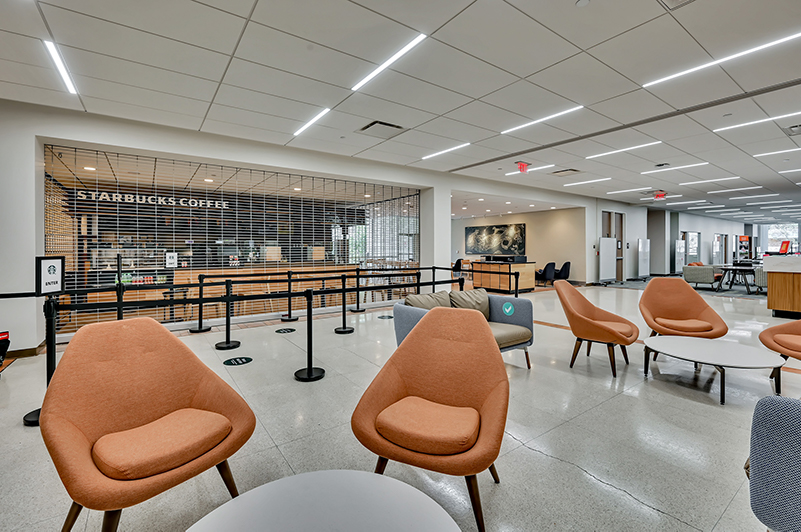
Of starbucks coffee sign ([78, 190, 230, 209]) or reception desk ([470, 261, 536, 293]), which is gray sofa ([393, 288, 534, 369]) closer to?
starbucks coffee sign ([78, 190, 230, 209])

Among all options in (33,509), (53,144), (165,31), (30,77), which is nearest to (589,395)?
(33,509)

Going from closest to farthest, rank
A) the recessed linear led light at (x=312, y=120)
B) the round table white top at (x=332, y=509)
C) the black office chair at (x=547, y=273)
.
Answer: the round table white top at (x=332, y=509)
the recessed linear led light at (x=312, y=120)
the black office chair at (x=547, y=273)

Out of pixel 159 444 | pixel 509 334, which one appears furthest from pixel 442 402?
pixel 509 334

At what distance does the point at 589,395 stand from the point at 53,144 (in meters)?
7.16

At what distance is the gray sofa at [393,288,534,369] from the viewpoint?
3.45 meters

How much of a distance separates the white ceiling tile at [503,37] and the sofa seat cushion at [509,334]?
8.66ft

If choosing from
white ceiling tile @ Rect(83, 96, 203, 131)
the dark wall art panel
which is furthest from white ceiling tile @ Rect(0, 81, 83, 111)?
the dark wall art panel

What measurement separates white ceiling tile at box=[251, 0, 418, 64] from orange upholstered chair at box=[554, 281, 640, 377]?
3006 mm

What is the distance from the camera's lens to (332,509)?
1.24 metres

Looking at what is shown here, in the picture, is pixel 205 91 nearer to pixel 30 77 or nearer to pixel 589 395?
pixel 30 77

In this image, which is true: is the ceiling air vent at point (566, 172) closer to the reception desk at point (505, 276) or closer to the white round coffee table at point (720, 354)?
the reception desk at point (505, 276)

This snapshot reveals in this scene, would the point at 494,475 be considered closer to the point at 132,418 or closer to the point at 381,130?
the point at 132,418

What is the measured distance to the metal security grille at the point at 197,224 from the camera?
17.5 ft

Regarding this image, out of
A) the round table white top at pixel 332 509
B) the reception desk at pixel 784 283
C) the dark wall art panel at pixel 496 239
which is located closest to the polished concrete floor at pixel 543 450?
the round table white top at pixel 332 509
